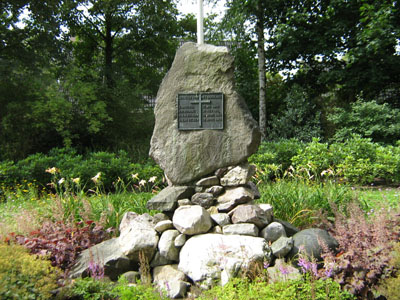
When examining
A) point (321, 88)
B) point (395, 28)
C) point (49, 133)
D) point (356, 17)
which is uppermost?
point (356, 17)

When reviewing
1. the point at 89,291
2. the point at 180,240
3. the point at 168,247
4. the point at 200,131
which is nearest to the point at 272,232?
the point at 180,240

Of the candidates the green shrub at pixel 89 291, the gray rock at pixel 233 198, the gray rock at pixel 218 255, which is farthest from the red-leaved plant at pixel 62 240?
the gray rock at pixel 233 198

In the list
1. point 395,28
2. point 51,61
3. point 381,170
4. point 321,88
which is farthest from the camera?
point 321,88

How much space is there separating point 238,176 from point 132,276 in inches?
66.9

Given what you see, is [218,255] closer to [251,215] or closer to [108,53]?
[251,215]

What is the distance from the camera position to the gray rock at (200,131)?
421 cm

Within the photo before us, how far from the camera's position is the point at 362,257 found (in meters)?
3.08

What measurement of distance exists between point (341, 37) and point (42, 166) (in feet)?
34.5

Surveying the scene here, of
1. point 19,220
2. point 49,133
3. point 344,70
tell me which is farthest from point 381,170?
point 49,133

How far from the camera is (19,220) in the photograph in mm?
4082

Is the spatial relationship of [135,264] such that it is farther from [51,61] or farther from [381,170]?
[51,61]

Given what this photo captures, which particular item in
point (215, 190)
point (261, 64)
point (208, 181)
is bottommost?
point (215, 190)

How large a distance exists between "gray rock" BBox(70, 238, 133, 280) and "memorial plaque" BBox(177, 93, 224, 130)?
5.58 ft

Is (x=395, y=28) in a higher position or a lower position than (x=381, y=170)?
higher
